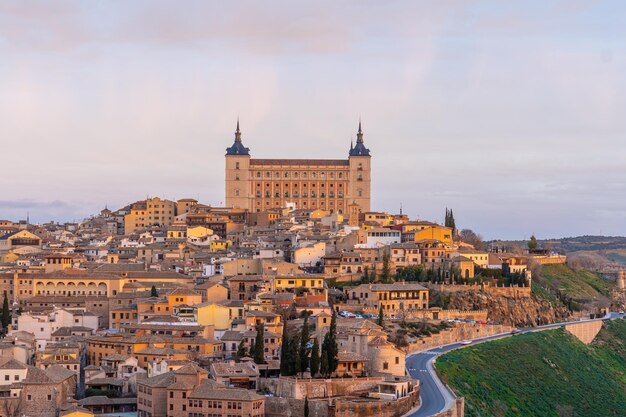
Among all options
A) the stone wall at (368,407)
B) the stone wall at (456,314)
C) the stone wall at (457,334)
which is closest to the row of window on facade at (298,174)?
the stone wall at (456,314)

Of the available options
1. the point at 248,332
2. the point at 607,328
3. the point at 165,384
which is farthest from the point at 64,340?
the point at 607,328

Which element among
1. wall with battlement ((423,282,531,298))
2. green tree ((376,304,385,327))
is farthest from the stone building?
wall with battlement ((423,282,531,298))

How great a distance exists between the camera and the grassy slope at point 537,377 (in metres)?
67.4

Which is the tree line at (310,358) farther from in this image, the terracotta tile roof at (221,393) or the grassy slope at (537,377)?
the grassy slope at (537,377)

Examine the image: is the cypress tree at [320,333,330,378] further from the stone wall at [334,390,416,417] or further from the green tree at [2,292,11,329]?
the green tree at [2,292,11,329]

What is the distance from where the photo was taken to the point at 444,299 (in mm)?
81062

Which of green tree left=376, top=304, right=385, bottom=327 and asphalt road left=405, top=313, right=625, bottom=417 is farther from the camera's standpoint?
green tree left=376, top=304, right=385, bottom=327

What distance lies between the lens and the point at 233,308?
70.2 meters

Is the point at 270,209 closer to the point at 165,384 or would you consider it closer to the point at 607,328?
the point at 607,328

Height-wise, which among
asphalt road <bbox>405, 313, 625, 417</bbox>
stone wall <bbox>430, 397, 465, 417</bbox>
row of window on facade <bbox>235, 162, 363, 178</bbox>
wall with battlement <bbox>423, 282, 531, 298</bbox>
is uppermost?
row of window on facade <bbox>235, 162, 363, 178</bbox>

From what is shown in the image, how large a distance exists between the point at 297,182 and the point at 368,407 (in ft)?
238

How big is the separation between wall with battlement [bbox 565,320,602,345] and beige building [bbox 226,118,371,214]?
1539 inches

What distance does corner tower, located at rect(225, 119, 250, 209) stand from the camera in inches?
4916

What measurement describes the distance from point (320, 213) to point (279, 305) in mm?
42752
